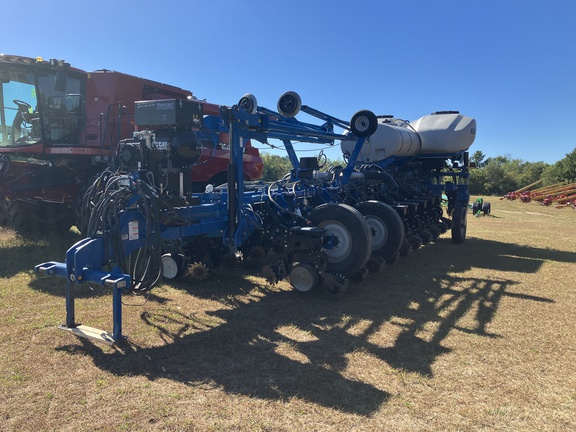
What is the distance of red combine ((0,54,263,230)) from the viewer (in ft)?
22.3

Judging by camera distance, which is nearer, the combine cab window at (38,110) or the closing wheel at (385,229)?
the closing wheel at (385,229)

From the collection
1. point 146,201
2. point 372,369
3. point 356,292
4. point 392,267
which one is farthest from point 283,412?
point 392,267

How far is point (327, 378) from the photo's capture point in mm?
2986

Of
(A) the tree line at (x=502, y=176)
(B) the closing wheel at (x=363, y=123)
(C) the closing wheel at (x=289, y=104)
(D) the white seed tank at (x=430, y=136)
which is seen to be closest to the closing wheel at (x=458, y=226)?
(D) the white seed tank at (x=430, y=136)

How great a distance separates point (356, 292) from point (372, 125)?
2.69 m

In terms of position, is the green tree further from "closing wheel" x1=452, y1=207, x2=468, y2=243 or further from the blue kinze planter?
the blue kinze planter

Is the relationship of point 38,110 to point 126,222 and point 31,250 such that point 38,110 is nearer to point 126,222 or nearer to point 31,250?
point 31,250

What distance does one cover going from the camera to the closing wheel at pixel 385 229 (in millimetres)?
5965

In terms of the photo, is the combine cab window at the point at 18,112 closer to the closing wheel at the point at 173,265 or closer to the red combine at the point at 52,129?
the red combine at the point at 52,129

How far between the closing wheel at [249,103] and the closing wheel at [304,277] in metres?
1.77

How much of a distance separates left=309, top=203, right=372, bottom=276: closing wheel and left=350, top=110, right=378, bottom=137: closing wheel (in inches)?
76.8

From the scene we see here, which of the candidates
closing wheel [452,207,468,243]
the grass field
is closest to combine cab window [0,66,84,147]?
the grass field

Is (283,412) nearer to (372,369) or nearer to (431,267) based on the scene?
(372,369)

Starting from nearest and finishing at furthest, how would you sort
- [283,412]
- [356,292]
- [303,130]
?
[283,412] < [356,292] < [303,130]
